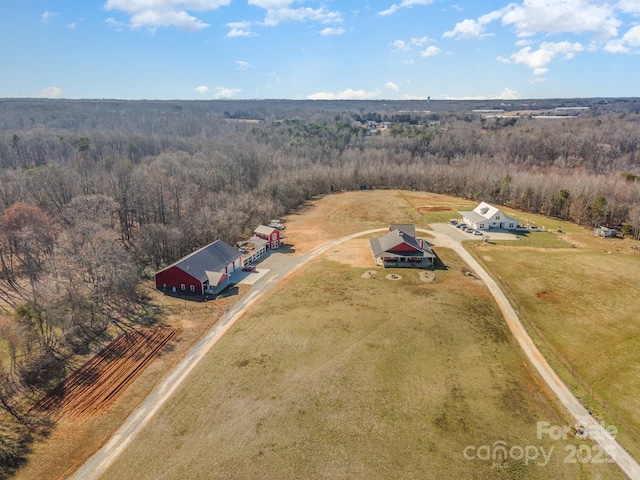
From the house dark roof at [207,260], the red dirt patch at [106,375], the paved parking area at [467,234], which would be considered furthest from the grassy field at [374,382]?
the paved parking area at [467,234]

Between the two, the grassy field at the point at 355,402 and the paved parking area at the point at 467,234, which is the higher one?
the paved parking area at the point at 467,234

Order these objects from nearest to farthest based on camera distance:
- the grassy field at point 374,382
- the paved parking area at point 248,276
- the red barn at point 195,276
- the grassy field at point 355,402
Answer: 1. the grassy field at point 355,402
2. the grassy field at point 374,382
3. the red barn at point 195,276
4. the paved parking area at point 248,276

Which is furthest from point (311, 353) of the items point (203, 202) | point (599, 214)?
point (599, 214)

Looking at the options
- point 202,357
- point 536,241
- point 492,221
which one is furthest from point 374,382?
point 492,221

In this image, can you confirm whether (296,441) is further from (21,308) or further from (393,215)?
(393,215)

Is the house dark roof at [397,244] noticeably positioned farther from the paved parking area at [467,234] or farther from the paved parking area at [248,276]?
the paved parking area at [248,276]

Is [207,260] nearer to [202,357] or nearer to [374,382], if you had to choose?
[202,357]
